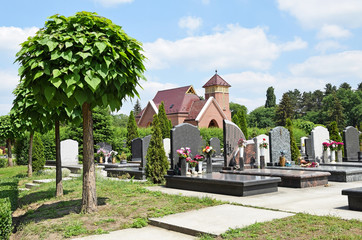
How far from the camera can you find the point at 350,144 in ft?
65.8

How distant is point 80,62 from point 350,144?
18745 mm

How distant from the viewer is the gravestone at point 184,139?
1234 cm

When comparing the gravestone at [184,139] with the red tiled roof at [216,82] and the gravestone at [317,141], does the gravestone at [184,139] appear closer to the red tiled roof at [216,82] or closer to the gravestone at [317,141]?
the gravestone at [317,141]

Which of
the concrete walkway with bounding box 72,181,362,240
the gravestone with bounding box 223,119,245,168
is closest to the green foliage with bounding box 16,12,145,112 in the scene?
the concrete walkway with bounding box 72,181,362,240

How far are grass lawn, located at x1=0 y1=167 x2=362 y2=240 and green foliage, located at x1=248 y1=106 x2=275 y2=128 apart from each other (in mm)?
76193

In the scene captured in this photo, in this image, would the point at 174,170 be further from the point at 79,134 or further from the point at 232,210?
the point at 79,134

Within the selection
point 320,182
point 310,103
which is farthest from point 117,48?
point 310,103

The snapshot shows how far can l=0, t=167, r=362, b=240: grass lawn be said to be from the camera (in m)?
5.30

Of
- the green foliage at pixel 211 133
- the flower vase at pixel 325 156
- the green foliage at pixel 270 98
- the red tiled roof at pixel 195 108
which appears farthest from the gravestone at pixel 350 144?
the green foliage at pixel 270 98

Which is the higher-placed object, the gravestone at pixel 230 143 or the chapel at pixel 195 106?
the chapel at pixel 195 106

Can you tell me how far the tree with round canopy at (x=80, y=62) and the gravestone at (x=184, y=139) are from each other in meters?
5.41

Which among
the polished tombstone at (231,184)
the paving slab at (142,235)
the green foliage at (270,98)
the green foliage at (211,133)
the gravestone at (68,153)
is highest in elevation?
the green foliage at (270,98)

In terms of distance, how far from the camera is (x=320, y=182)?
11.6 m

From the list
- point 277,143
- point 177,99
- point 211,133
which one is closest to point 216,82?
point 177,99
